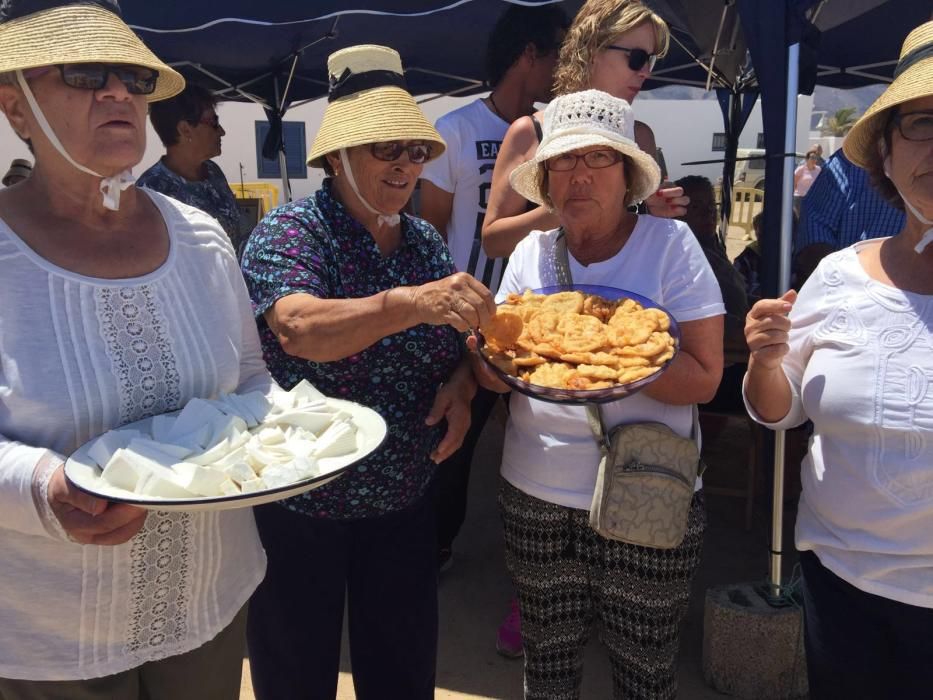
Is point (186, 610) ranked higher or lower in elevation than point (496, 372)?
lower

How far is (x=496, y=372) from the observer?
1.74 metres

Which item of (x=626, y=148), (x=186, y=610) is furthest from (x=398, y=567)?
(x=626, y=148)

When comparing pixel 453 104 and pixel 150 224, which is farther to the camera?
pixel 453 104

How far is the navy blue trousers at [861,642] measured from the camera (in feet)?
5.32

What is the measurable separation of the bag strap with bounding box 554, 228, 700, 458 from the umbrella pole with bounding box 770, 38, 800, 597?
0.88 m

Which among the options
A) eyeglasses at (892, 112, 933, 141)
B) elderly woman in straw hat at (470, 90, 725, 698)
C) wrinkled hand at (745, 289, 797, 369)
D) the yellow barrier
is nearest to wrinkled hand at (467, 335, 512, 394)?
elderly woman in straw hat at (470, 90, 725, 698)

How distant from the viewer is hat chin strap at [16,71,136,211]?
135 centimetres

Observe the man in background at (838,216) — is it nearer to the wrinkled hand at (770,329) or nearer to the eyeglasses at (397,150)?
the wrinkled hand at (770,329)

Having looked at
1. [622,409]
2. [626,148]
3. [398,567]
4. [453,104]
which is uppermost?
[453,104]

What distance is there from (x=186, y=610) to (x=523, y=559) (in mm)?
964

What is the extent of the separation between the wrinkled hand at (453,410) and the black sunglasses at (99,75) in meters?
1.04

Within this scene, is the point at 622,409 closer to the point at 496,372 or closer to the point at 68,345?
the point at 496,372

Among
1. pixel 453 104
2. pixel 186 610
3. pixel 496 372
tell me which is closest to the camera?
pixel 186 610

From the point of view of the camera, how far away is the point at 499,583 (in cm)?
370
